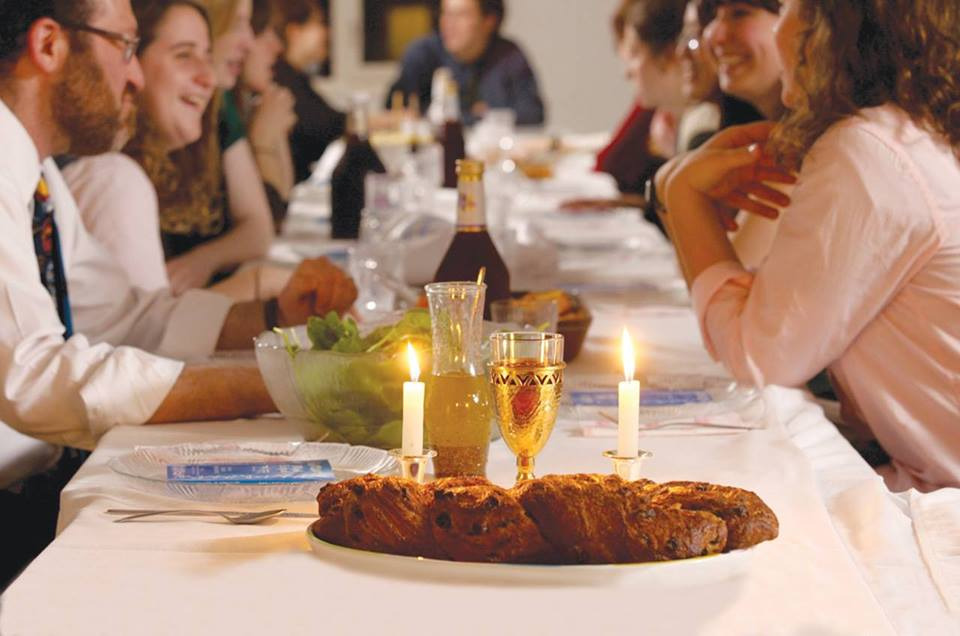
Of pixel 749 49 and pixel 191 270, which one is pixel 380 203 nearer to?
pixel 191 270

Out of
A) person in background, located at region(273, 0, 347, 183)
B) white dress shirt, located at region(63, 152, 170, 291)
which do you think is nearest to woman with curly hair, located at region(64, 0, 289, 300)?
white dress shirt, located at region(63, 152, 170, 291)

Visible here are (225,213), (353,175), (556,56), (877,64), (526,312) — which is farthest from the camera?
(556,56)

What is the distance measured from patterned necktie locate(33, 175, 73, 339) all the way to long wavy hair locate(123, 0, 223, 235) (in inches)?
29.3

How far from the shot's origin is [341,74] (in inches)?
356

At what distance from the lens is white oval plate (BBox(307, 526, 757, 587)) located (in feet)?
2.98

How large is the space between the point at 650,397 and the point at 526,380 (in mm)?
456

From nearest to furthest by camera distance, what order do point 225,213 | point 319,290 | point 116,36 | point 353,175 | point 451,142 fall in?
point 116,36 → point 319,290 → point 225,213 → point 353,175 → point 451,142

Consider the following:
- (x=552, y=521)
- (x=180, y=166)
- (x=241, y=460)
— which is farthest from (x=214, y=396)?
(x=180, y=166)

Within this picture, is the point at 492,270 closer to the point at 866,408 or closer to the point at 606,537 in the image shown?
the point at 866,408

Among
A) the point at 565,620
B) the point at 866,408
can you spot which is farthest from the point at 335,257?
the point at 565,620

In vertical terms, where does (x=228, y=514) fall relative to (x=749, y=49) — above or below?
below

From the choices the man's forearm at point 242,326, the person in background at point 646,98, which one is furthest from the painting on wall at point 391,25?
the man's forearm at point 242,326

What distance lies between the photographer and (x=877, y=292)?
5.39 ft

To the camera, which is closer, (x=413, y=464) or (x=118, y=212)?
(x=413, y=464)
